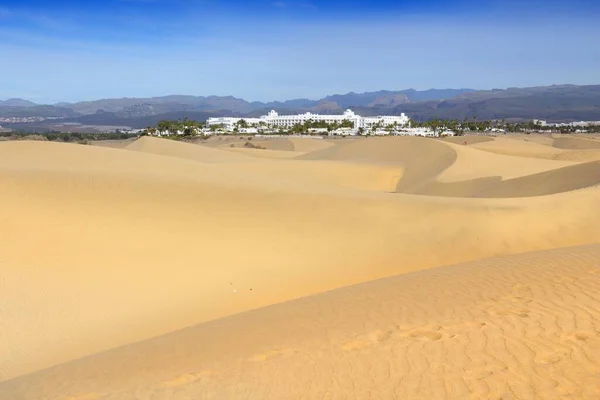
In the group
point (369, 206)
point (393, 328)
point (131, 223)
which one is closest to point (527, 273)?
point (393, 328)

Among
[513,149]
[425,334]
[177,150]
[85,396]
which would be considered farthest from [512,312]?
[513,149]

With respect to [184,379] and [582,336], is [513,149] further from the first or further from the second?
[184,379]

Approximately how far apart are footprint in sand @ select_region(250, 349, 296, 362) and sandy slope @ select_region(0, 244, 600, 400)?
0.06ft

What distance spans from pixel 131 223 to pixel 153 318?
3.66 metres

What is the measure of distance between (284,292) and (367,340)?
406cm

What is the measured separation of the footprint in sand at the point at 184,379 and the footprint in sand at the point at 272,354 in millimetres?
549

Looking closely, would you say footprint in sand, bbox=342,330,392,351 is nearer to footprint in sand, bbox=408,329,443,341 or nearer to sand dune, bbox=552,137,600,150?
footprint in sand, bbox=408,329,443,341

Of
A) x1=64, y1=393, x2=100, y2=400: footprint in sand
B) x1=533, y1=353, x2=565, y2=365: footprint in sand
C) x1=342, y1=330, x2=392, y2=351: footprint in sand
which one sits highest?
x1=533, y1=353, x2=565, y2=365: footprint in sand

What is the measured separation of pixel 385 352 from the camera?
5.75 meters

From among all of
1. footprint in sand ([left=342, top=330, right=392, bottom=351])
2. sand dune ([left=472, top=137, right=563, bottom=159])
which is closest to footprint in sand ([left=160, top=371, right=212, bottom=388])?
footprint in sand ([left=342, top=330, right=392, bottom=351])

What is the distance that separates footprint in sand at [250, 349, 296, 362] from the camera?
5973 millimetres

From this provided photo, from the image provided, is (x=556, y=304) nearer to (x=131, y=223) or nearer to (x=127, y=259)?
(x=127, y=259)

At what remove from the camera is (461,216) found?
13.8 m

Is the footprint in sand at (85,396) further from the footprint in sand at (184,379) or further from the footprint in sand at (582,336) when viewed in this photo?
the footprint in sand at (582,336)
